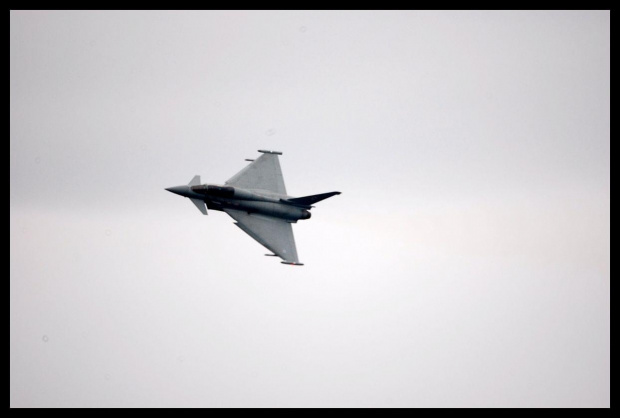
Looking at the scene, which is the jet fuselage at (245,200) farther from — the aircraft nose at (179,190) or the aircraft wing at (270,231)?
the aircraft wing at (270,231)

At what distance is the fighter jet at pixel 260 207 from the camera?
258ft

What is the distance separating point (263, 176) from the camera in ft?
269

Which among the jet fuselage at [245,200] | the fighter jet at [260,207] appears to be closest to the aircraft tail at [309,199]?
the fighter jet at [260,207]

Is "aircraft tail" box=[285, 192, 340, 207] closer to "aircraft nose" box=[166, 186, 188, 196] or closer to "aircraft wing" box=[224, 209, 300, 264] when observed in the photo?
"aircraft wing" box=[224, 209, 300, 264]

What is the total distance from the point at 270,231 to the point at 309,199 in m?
3.96

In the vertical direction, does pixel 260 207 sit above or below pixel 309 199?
below

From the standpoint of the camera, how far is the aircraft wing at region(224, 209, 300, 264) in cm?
7962

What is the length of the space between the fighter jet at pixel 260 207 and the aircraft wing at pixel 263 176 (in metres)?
0.09

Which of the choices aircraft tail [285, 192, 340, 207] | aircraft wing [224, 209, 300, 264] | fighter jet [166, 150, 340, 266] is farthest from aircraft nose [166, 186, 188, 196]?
aircraft tail [285, 192, 340, 207]

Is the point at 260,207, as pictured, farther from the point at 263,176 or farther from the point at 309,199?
the point at 309,199

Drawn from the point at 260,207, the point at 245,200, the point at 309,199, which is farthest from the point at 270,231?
the point at 309,199
